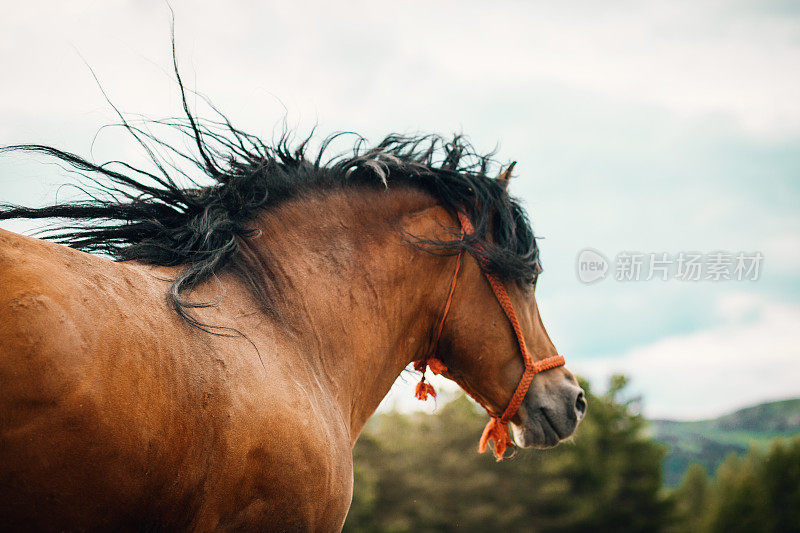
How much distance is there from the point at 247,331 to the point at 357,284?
802mm

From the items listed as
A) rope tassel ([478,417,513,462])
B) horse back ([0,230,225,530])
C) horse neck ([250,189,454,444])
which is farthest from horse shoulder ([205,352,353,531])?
rope tassel ([478,417,513,462])

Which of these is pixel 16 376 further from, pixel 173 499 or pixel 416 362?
pixel 416 362

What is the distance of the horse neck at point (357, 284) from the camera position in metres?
3.03

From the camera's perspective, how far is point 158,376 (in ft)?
6.68

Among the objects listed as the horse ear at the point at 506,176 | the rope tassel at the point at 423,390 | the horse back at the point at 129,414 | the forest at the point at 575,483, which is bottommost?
the forest at the point at 575,483

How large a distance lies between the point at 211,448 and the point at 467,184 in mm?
2241

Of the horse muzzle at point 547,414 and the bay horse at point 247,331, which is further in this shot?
the horse muzzle at point 547,414

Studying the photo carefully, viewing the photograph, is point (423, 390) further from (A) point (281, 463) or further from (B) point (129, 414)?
(B) point (129, 414)

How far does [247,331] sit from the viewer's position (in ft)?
8.47

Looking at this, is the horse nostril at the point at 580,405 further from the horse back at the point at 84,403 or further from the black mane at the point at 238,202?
the horse back at the point at 84,403

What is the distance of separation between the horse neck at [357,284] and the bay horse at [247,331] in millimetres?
11

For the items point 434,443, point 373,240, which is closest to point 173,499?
point 373,240

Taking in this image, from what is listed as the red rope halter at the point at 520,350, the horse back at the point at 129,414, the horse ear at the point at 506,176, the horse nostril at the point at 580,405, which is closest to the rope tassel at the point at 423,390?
the red rope halter at the point at 520,350

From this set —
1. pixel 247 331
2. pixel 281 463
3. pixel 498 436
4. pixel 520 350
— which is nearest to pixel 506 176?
pixel 520 350
